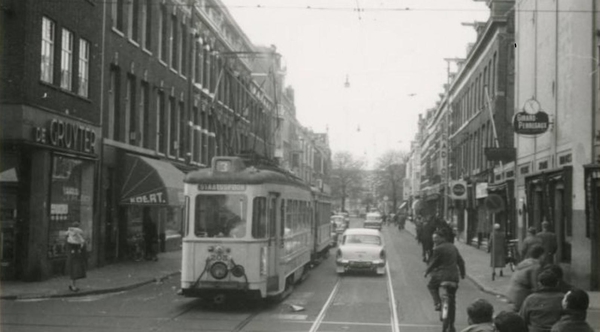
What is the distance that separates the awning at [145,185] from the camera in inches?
1103

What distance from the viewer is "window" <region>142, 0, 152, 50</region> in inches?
1241

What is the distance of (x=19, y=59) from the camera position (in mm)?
20531

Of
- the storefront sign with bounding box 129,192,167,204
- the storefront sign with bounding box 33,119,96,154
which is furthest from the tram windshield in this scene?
the storefront sign with bounding box 129,192,167,204

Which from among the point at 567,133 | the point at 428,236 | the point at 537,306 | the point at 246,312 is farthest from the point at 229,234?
the point at 428,236

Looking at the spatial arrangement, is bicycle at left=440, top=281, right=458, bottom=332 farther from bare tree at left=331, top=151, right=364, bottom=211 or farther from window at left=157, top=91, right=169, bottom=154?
bare tree at left=331, top=151, right=364, bottom=211

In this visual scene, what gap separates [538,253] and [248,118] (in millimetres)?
40610

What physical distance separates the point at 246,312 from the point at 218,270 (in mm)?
1017

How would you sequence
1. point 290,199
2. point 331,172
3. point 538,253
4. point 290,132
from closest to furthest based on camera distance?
point 538,253 < point 290,199 < point 290,132 < point 331,172

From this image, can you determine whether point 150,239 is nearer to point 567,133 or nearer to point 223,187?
point 223,187

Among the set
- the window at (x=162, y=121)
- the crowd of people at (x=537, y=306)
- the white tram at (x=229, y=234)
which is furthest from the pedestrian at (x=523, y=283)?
the window at (x=162, y=121)

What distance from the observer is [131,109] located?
99.1 ft

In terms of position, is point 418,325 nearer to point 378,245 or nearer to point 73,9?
point 378,245

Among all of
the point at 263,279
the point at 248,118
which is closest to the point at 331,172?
the point at 248,118

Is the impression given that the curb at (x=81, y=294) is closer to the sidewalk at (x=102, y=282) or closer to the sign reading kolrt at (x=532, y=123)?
the sidewalk at (x=102, y=282)
